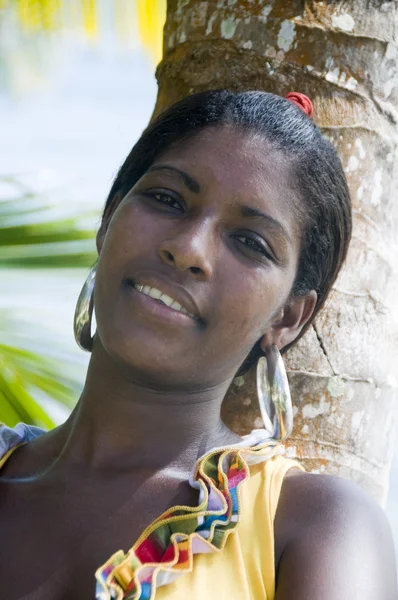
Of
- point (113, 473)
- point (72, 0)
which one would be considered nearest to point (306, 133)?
point (113, 473)

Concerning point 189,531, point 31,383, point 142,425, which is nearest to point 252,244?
point 142,425

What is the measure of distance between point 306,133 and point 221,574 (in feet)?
3.75

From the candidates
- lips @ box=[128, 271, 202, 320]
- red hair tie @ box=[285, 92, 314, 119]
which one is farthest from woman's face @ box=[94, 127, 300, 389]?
red hair tie @ box=[285, 92, 314, 119]

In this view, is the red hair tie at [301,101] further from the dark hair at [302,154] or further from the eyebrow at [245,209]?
the eyebrow at [245,209]

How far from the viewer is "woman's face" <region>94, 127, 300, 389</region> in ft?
6.96

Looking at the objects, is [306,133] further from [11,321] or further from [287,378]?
[11,321]

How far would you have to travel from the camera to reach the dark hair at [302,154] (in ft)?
7.63

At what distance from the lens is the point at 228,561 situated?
1958 millimetres

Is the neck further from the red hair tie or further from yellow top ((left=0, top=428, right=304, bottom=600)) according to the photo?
the red hair tie

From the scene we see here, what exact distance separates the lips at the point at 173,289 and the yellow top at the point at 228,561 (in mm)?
394

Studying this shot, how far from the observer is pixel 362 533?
199 centimetres

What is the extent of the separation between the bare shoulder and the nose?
21.9 inches

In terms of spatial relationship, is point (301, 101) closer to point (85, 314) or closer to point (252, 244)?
point (252, 244)

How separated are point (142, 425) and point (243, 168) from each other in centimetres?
71
